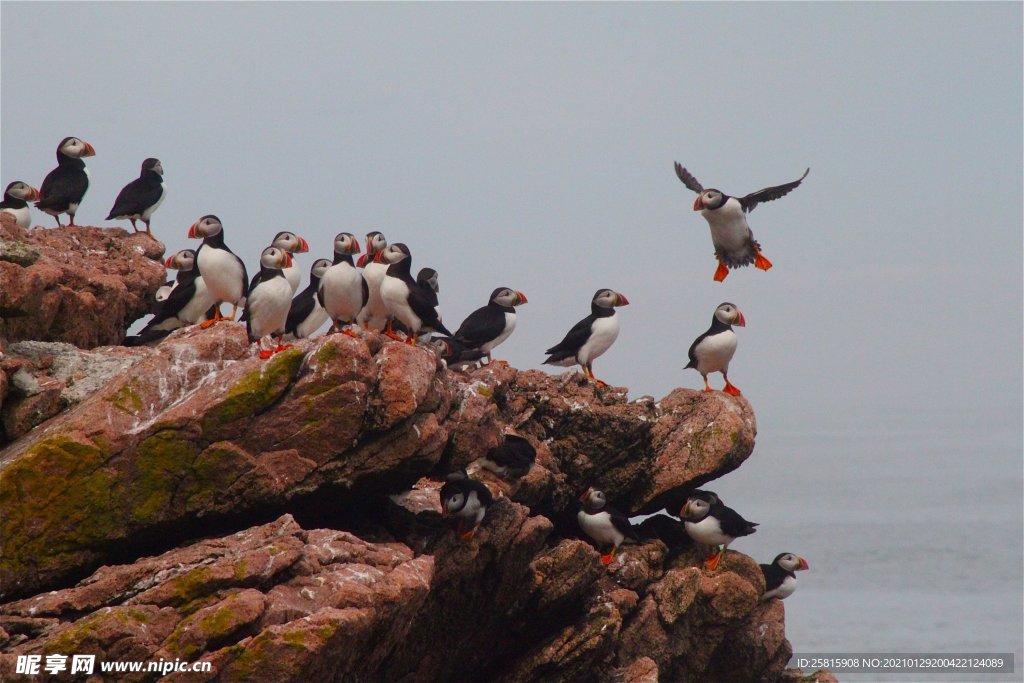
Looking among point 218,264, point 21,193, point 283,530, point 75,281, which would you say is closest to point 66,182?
point 21,193

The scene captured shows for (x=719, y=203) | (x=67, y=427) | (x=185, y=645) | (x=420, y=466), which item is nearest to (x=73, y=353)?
(x=67, y=427)

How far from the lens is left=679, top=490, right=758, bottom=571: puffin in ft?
42.0

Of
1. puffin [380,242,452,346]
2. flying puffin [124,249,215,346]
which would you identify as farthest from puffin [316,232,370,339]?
flying puffin [124,249,215,346]

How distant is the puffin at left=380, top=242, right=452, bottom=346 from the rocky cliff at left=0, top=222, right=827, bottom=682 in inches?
26.7

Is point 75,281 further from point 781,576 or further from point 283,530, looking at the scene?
point 781,576

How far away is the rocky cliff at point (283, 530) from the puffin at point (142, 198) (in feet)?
14.6

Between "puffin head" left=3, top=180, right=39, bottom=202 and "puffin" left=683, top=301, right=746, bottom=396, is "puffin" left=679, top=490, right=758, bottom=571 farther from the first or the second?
"puffin head" left=3, top=180, right=39, bottom=202

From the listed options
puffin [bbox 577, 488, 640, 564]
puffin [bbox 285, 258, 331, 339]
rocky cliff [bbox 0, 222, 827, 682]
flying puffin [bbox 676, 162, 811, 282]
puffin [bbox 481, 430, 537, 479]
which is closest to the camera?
rocky cliff [bbox 0, 222, 827, 682]

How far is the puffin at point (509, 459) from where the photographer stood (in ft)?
35.5

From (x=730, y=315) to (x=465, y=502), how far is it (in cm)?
571

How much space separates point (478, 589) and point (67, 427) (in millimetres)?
3827

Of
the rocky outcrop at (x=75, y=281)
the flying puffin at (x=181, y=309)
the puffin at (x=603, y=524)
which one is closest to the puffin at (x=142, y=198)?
the rocky outcrop at (x=75, y=281)

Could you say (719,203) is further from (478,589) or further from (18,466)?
(18,466)

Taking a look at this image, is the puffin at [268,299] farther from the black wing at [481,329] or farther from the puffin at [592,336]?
the puffin at [592,336]
